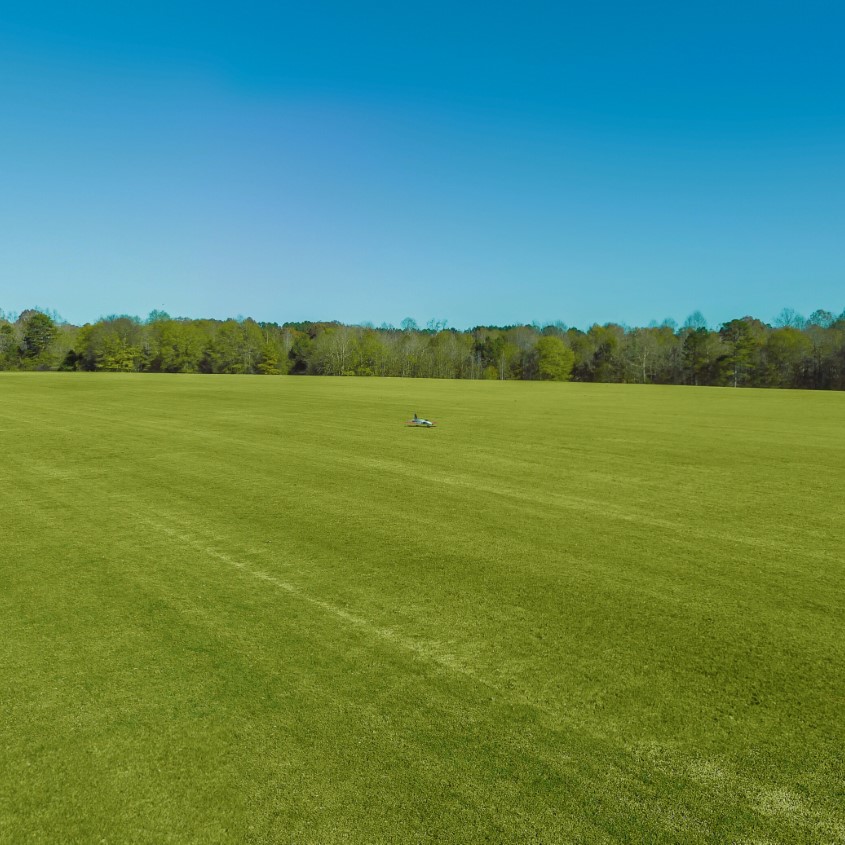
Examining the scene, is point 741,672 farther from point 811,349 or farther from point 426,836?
point 811,349

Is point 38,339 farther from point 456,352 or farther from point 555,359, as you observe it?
point 555,359

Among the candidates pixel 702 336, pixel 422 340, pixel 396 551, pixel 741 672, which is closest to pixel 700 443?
pixel 396 551

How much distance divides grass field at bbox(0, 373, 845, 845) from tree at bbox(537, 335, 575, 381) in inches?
4380

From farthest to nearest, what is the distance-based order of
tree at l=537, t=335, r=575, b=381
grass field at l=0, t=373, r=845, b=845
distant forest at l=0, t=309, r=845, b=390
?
tree at l=537, t=335, r=575, b=381, distant forest at l=0, t=309, r=845, b=390, grass field at l=0, t=373, r=845, b=845

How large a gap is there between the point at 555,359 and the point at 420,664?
393 feet

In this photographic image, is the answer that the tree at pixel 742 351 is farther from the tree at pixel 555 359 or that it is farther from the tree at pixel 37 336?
the tree at pixel 37 336

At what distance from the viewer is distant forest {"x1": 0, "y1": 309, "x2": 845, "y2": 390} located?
101 meters

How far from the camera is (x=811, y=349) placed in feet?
325

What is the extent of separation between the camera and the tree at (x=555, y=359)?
121125mm

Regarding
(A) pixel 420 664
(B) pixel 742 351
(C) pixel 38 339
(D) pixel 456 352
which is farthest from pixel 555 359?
(A) pixel 420 664

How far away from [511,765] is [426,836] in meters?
0.77

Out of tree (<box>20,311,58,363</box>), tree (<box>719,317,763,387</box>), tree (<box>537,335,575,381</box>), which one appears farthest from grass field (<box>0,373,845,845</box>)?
tree (<box>20,311,58,363</box>)

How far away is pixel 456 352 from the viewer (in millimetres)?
129750

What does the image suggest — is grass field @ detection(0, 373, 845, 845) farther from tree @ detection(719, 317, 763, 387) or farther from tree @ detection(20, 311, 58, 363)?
tree @ detection(20, 311, 58, 363)
